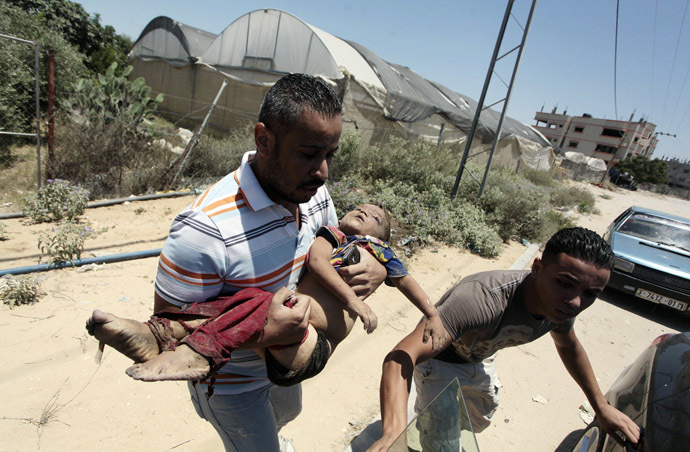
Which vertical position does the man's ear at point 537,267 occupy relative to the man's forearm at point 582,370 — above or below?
above

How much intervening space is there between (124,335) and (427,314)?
1.35 meters

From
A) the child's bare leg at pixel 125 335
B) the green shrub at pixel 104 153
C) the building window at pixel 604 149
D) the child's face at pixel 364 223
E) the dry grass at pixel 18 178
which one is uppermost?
the building window at pixel 604 149

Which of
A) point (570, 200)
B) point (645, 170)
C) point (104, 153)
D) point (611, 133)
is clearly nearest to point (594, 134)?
point (611, 133)

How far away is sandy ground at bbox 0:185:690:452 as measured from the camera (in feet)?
8.05

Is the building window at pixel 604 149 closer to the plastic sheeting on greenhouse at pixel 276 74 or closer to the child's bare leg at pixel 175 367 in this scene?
the plastic sheeting on greenhouse at pixel 276 74

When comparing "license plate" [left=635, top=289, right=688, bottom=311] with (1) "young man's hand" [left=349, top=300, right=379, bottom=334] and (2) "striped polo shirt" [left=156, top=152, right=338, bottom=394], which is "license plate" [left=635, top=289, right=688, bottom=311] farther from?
(2) "striped polo shirt" [left=156, top=152, right=338, bottom=394]

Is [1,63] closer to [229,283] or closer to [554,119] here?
[229,283]

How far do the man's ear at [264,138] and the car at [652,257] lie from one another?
639 cm

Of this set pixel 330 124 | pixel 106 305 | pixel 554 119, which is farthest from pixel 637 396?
pixel 554 119

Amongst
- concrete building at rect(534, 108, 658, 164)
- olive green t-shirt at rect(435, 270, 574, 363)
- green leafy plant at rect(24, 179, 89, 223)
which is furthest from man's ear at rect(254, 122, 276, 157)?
concrete building at rect(534, 108, 658, 164)

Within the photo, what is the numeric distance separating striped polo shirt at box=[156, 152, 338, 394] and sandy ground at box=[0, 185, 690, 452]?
162 cm

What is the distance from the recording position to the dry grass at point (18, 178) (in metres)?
6.29

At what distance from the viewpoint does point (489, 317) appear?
6.29ft

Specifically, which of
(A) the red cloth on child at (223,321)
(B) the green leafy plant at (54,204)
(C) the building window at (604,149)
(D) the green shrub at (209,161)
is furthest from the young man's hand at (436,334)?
(C) the building window at (604,149)
